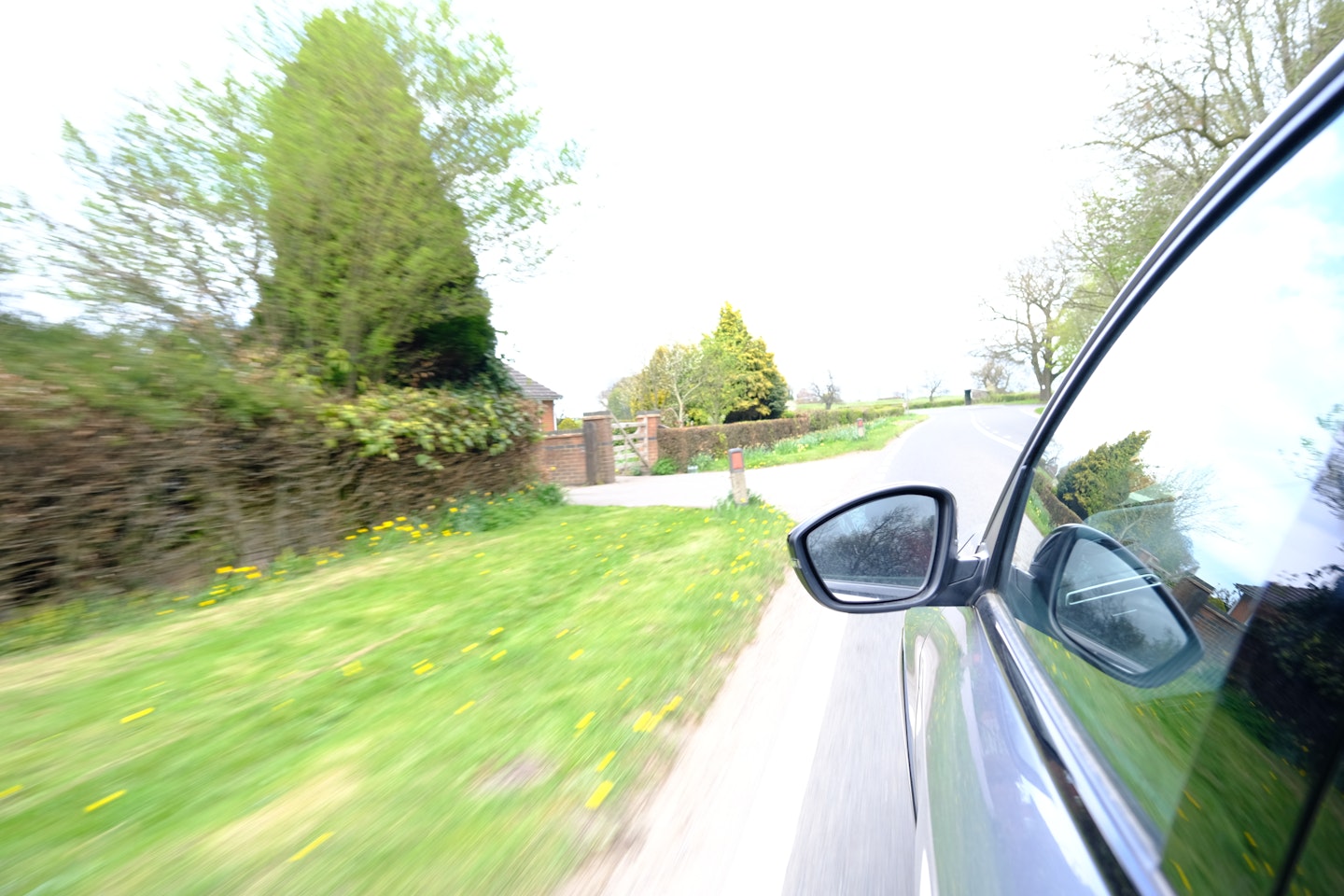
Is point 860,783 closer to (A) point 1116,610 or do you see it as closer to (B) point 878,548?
(B) point 878,548

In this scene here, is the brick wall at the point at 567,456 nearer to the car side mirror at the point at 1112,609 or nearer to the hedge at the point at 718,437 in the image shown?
Answer: the hedge at the point at 718,437

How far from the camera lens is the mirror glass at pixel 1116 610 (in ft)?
3.50

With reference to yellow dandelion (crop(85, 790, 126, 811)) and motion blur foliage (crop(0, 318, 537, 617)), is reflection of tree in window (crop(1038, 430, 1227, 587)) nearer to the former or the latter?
yellow dandelion (crop(85, 790, 126, 811))

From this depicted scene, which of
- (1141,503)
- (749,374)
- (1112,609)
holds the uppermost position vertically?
(749,374)

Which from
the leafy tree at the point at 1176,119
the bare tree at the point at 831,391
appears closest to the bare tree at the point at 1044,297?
the leafy tree at the point at 1176,119

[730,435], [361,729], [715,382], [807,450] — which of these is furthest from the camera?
[715,382]

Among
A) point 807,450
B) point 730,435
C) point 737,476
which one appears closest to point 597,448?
point 807,450

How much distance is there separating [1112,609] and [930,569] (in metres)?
0.78

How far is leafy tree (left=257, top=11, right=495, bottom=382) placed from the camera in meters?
8.48

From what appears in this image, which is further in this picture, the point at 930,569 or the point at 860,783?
the point at 860,783

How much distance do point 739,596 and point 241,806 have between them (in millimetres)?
3868

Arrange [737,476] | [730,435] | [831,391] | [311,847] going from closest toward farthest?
[311,847] < [737,476] < [730,435] < [831,391]

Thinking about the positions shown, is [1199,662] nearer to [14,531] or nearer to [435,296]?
[14,531]

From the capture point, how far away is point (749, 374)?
129ft
